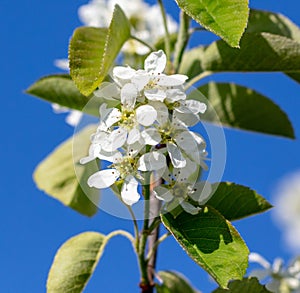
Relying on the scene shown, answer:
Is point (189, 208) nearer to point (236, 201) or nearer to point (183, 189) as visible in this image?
point (183, 189)

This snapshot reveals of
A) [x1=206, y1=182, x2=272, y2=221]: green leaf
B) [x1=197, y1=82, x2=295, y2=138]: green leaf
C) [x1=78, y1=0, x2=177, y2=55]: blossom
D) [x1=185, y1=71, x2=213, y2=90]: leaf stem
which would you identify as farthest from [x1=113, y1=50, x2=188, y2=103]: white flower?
[x1=78, y1=0, x2=177, y2=55]: blossom

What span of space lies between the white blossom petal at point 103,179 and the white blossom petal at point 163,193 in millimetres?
68

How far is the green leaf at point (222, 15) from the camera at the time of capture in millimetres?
918

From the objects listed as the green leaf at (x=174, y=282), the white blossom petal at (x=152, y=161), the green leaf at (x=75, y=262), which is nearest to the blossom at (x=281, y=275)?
the green leaf at (x=174, y=282)

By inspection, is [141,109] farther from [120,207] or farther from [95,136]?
[120,207]

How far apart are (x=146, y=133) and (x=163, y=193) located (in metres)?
0.12

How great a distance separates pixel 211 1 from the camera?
3.18ft

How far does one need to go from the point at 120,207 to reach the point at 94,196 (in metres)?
0.09

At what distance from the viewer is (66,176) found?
1.74 meters

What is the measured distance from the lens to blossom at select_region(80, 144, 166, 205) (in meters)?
0.97

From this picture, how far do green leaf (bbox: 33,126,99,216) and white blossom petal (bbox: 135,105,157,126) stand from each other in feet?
1.83

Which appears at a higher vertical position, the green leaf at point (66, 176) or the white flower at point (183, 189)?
the green leaf at point (66, 176)

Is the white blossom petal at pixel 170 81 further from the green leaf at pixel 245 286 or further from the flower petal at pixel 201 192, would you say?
the green leaf at pixel 245 286

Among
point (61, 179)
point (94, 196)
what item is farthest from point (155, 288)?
point (61, 179)
